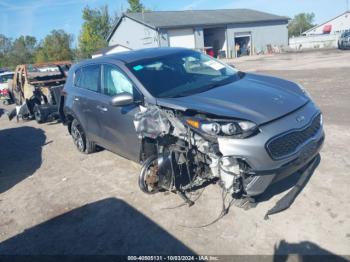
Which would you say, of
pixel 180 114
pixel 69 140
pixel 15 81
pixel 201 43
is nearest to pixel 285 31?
pixel 201 43

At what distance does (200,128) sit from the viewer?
372 cm

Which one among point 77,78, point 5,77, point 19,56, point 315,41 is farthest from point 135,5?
point 77,78

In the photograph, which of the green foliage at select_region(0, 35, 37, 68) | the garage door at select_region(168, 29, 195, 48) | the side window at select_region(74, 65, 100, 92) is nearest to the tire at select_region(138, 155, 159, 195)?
the side window at select_region(74, 65, 100, 92)

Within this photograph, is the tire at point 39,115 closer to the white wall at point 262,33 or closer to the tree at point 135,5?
the white wall at point 262,33

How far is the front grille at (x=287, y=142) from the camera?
11.4 ft

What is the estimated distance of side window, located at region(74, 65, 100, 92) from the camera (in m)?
5.70

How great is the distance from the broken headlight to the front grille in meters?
0.25

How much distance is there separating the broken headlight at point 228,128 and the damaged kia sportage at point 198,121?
0.03 feet

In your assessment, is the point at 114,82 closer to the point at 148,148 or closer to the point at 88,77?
the point at 88,77

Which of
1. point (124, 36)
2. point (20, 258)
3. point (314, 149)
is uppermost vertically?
point (124, 36)

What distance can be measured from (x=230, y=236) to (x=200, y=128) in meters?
1.20

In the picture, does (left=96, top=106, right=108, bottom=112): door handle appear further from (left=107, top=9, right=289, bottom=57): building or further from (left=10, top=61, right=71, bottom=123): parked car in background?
(left=107, top=9, right=289, bottom=57): building

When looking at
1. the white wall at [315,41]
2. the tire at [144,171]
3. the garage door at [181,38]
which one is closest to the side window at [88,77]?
the tire at [144,171]

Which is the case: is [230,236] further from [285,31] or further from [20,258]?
[285,31]
